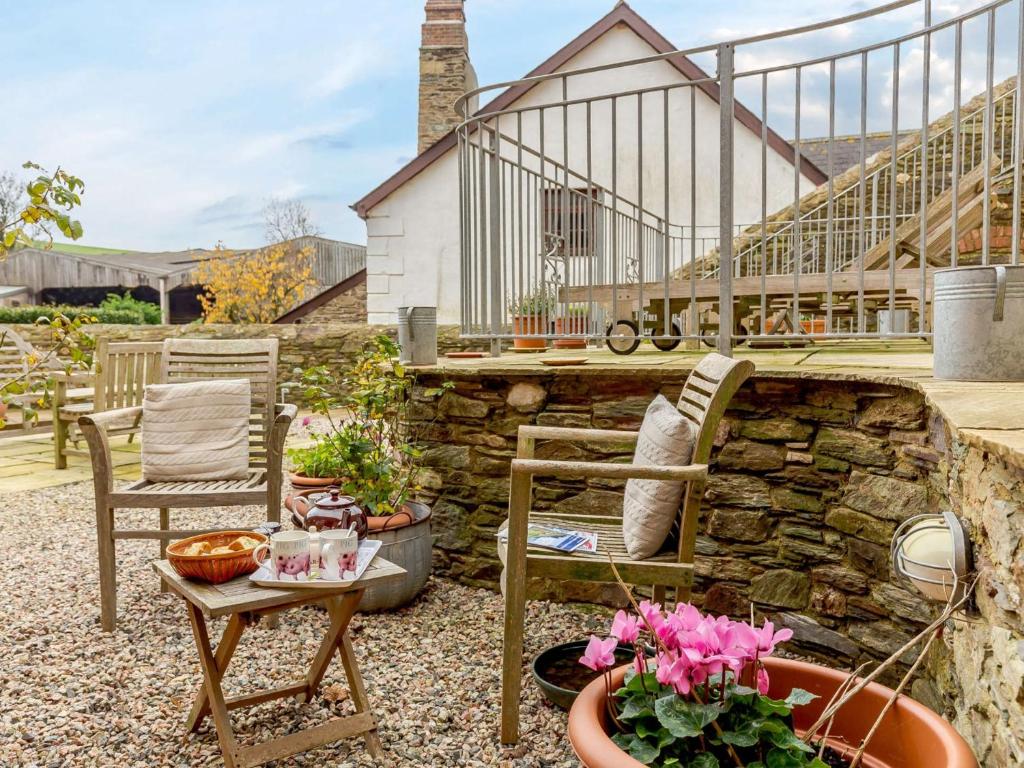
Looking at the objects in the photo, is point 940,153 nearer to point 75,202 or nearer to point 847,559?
point 847,559

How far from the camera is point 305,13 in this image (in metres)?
4.90

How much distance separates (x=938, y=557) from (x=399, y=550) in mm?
1867

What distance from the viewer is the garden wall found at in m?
1.53

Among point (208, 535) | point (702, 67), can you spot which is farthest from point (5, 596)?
point (702, 67)

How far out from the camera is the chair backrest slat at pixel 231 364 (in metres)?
3.26

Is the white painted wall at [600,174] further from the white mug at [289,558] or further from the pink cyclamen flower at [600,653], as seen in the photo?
the pink cyclamen flower at [600,653]

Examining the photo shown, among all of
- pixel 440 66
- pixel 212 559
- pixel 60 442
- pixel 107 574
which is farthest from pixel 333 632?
pixel 440 66

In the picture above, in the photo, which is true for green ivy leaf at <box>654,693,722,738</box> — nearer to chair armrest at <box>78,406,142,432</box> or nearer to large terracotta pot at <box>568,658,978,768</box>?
large terracotta pot at <box>568,658,978,768</box>

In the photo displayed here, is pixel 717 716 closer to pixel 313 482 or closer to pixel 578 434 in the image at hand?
pixel 578 434

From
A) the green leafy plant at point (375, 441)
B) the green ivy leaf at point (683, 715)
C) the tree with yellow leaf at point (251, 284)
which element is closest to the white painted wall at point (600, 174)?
the tree with yellow leaf at point (251, 284)

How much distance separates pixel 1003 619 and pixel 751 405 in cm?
134

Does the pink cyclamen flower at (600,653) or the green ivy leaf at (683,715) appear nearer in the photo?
the green ivy leaf at (683,715)

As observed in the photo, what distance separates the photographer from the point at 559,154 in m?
10.7

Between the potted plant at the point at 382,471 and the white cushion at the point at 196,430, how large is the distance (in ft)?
0.90
